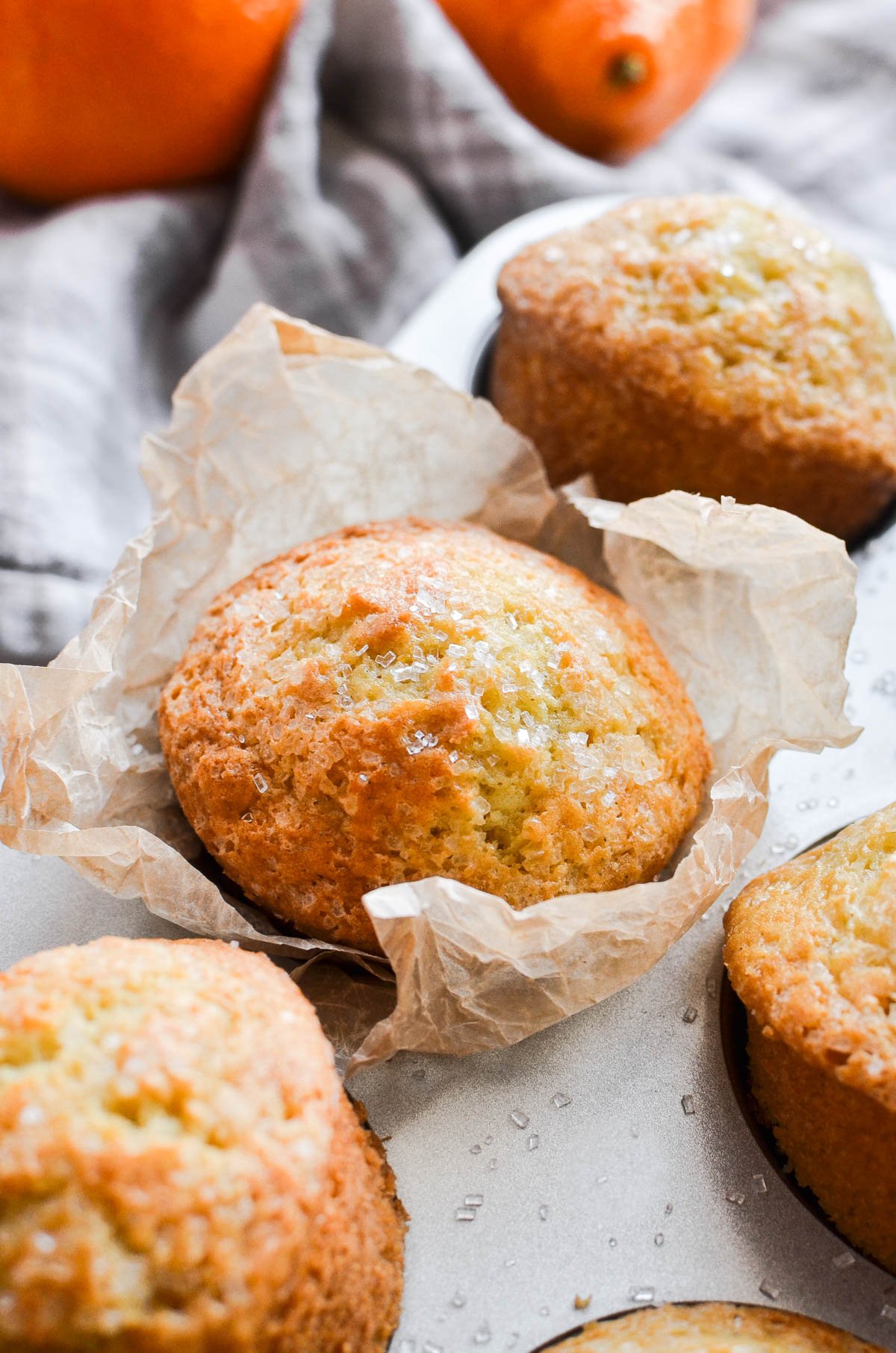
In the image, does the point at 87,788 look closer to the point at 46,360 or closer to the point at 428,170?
the point at 46,360

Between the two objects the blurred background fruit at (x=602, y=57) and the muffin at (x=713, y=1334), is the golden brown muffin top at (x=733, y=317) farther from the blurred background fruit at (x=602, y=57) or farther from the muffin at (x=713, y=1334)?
the muffin at (x=713, y=1334)

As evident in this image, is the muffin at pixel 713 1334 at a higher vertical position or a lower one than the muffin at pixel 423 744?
lower

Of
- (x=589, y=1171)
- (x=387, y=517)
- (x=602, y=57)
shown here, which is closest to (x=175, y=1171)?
(x=589, y=1171)

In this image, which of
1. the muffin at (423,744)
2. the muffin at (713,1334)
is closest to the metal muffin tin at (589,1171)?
the muffin at (713,1334)

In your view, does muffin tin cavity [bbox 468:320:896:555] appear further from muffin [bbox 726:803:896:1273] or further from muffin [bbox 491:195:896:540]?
muffin [bbox 726:803:896:1273]

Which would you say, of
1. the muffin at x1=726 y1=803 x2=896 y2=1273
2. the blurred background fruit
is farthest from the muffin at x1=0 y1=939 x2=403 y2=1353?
the blurred background fruit

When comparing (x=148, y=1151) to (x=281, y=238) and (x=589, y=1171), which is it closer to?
(x=589, y=1171)
